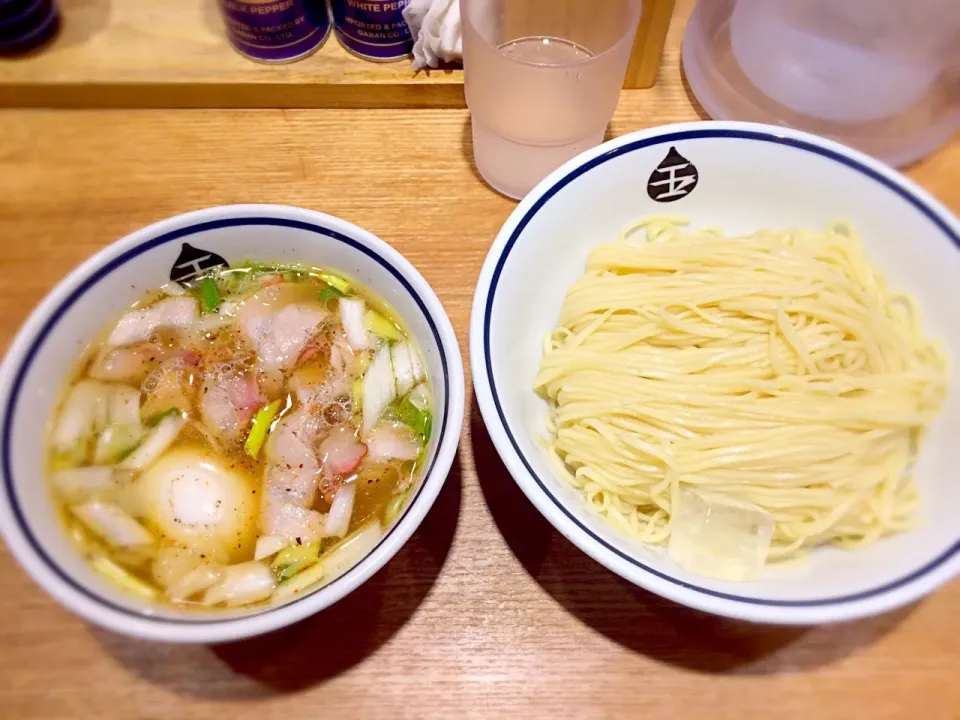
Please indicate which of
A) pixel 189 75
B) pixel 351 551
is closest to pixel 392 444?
pixel 351 551

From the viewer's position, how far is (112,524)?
95 cm

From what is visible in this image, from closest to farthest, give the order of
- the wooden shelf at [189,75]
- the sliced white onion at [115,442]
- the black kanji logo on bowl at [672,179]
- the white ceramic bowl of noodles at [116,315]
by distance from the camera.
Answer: the white ceramic bowl of noodles at [116,315] < the sliced white onion at [115,442] < the black kanji logo on bowl at [672,179] < the wooden shelf at [189,75]

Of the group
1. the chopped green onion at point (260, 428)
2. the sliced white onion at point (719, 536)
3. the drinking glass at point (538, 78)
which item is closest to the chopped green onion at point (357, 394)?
the chopped green onion at point (260, 428)

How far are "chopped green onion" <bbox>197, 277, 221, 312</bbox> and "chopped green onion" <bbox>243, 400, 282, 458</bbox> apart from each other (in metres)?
0.20

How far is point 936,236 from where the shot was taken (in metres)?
1.13

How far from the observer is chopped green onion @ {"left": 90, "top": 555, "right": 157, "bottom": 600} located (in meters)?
0.89

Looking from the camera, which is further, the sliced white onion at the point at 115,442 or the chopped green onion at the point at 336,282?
the chopped green onion at the point at 336,282

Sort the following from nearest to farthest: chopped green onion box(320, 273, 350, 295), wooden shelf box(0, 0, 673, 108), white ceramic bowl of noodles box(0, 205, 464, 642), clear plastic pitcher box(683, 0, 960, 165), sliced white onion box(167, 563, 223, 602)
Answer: white ceramic bowl of noodles box(0, 205, 464, 642), sliced white onion box(167, 563, 223, 602), chopped green onion box(320, 273, 350, 295), clear plastic pitcher box(683, 0, 960, 165), wooden shelf box(0, 0, 673, 108)

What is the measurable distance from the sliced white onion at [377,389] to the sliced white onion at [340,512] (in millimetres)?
94

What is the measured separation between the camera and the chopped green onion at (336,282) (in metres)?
1.12

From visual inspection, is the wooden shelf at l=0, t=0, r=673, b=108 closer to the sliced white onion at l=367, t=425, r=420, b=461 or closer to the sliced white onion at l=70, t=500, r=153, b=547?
the sliced white onion at l=367, t=425, r=420, b=461

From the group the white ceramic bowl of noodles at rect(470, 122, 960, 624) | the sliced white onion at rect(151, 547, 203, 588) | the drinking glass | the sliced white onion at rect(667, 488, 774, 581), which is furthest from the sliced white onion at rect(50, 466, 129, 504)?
the drinking glass

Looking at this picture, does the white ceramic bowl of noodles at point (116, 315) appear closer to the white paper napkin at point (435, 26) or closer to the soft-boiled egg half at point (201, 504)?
the soft-boiled egg half at point (201, 504)

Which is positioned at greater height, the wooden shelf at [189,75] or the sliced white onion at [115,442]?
the wooden shelf at [189,75]
